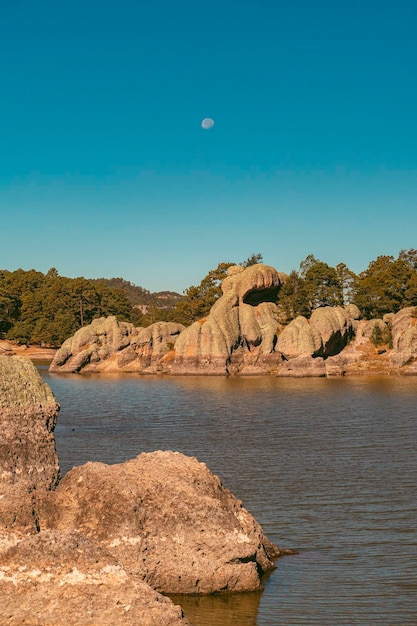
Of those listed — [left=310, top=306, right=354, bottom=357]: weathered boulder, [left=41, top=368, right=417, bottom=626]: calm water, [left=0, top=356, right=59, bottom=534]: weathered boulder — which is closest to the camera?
[left=41, top=368, right=417, bottom=626]: calm water

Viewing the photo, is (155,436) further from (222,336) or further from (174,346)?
(174,346)

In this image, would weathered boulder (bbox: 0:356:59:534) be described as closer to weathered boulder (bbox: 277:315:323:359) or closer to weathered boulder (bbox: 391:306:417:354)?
weathered boulder (bbox: 277:315:323:359)

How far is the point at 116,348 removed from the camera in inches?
4158

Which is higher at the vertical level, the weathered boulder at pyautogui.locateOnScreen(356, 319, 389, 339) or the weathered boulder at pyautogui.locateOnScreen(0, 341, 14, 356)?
the weathered boulder at pyautogui.locateOnScreen(356, 319, 389, 339)

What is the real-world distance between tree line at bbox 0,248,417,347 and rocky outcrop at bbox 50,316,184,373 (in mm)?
16584

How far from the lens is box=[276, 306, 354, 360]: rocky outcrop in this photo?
90.1 metres

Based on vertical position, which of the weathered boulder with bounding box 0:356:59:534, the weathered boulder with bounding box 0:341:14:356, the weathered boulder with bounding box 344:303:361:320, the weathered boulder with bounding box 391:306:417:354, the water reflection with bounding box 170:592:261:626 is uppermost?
the weathered boulder with bounding box 344:303:361:320

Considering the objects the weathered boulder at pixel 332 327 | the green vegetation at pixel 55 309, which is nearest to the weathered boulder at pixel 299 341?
the weathered boulder at pixel 332 327

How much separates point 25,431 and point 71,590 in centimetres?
675

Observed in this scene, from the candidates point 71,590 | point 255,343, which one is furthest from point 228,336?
point 71,590

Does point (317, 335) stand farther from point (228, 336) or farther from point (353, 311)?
point (353, 311)

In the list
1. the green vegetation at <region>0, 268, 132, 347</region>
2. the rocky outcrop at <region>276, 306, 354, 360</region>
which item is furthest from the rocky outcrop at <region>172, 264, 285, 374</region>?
the green vegetation at <region>0, 268, 132, 347</region>

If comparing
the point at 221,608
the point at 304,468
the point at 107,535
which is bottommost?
the point at 221,608

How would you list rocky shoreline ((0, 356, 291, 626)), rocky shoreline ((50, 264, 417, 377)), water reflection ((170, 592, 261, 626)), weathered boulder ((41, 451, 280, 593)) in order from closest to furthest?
rocky shoreline ((0, 356, 291, 626))
water reflection ((170, 592, 261, 626))
weathered boulder ((41, 451, 280, 593))
rocky shoreline ((50, 264, 417, 377))
